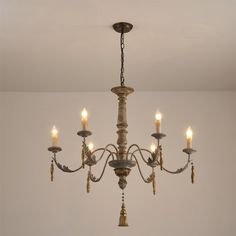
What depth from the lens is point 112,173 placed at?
473cm

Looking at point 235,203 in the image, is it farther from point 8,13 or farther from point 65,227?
point 8,13

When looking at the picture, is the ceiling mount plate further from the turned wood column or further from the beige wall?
the beige wall

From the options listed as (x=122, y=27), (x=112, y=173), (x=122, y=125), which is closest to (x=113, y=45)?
(x=122, y=27)

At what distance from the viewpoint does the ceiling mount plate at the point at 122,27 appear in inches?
142

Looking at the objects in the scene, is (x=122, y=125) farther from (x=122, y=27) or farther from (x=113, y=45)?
(x=113, y=45)

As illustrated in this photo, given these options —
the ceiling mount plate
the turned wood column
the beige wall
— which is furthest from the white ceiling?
the turned wood column

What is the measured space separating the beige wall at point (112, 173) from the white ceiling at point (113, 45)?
140 mm

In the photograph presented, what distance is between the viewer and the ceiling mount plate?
3596mm

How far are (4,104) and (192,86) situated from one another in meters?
1.48

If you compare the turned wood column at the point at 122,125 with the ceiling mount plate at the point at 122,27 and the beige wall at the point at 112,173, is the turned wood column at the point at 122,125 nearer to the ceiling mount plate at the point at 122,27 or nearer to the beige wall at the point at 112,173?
the ceiling mount plate at the point at 122,27

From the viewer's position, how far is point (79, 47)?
13.1ft

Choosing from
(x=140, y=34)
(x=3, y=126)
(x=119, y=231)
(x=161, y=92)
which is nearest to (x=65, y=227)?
(x=119, y=231)

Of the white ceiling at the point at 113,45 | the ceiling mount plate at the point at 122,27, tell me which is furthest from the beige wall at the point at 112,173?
the ceiling mount plate at the point at 122,27

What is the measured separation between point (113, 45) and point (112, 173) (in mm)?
1182
